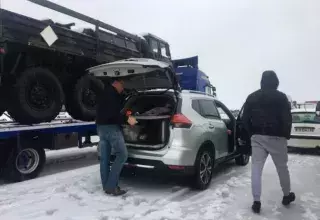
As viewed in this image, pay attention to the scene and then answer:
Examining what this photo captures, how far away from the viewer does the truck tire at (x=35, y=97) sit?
5.84m

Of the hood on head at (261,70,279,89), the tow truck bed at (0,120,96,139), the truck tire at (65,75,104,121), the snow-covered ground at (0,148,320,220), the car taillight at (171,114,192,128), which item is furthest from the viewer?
the truck tire at (65,75,104,121)

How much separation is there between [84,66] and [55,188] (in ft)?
10.9

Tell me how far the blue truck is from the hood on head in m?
6.40

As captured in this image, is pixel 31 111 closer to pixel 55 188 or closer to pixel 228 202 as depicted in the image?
pixel 55 188

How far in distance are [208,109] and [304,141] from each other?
484cm

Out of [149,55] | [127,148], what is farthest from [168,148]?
[149,55]

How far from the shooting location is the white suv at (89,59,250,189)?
482 centimetres

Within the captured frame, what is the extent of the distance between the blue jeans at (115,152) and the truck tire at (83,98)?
2.63 m

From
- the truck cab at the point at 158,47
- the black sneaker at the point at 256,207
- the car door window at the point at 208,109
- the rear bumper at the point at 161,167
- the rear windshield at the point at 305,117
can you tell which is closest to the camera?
the black sneaker at the point at 256,207

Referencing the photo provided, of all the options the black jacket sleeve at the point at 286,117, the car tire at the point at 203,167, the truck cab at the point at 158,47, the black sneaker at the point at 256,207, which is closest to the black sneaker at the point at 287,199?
the black sneaker at the point at 256,207

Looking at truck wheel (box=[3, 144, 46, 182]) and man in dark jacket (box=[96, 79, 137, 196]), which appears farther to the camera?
truck wheel (box=[3, 144, 46, 182])

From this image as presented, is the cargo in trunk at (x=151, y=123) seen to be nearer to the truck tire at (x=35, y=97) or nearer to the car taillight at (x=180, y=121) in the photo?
the car taillight at (x=180, y=121)

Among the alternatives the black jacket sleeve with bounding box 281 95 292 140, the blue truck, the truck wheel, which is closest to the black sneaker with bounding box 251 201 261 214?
the black jacket sleeve with bounding box 281 95 292 140

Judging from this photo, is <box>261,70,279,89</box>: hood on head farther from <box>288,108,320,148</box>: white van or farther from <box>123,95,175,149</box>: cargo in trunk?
<box>288,108,320,148</box>: white van
